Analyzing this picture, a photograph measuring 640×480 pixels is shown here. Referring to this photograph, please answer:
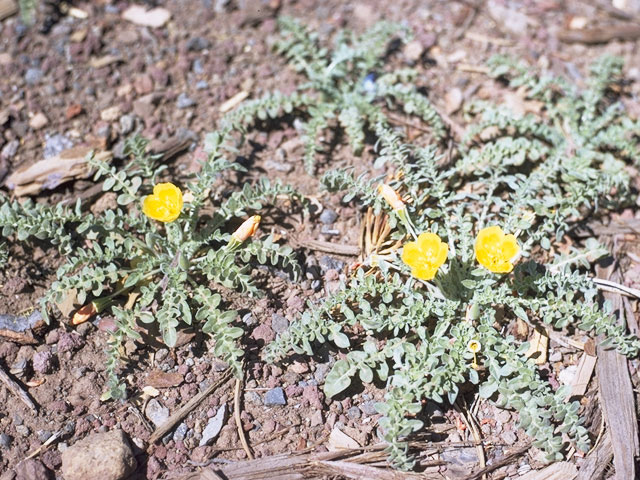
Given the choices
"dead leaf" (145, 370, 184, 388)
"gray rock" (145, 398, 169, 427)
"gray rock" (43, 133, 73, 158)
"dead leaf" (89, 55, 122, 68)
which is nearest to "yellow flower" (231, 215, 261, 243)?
"dead leaf" (145, 370, 184, 388)

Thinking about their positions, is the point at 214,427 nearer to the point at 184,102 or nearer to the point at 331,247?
the point at 331,247

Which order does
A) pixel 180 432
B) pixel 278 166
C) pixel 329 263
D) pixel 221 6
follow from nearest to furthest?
pixel 180 432 < pixel 329 263 < pixel 278 166 < pixel 221 6

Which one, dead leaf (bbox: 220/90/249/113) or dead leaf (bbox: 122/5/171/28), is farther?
dead leaf (bbox: 122/5/171/28)

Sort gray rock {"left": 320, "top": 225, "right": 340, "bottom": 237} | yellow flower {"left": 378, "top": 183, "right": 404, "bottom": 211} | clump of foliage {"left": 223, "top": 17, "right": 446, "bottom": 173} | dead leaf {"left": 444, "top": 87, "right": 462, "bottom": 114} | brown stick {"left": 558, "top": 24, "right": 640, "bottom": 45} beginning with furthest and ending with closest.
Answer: brown stick {"left": 558, "top": 24, "right": 640, "bottom": 45}, dead leaf {"left": 444, "top": 87, "right": 462, "bottom": 114}, clump of foliage {"left": 223, "top": 17, "right": 446, "bottom": 173}, gray rock {"left": 320, "top": 225, "right": 340, "bottom": 237}, yellow flower {"left": 378, "top": 183, "right": 404, "bottom": 211}

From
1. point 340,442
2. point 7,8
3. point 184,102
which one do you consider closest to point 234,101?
point 184,102

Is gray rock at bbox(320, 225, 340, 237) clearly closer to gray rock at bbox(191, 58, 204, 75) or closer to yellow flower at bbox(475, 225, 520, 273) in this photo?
yellow flower at bbox(475, 225, 520, 273)

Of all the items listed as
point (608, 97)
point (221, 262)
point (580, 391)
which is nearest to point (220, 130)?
point (221, 262)
